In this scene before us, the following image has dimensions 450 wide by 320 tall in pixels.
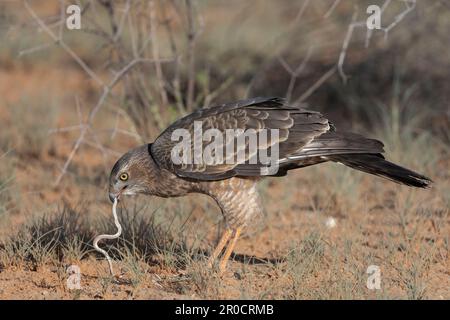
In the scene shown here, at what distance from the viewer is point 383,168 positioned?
192 inches

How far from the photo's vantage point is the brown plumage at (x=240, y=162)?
16.4 ft

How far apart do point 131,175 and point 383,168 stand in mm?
1762

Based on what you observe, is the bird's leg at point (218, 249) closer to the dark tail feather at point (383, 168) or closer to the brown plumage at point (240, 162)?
the brown plumage at point (240, 162)

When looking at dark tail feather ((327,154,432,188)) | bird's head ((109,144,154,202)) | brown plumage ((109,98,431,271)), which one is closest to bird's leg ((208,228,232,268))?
brown plumage ((109,98,431,271))

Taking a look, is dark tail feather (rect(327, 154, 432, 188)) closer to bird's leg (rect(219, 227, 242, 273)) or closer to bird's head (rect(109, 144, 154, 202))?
bird's leg (rect(219, 227, 242, 273))

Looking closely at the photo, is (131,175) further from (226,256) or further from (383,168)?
(383,168)

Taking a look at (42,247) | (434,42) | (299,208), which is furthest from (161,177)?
(434,42)

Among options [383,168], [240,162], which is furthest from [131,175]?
[383,168]

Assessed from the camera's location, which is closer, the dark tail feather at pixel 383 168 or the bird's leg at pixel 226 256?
the dark tail feather at pixel 383 168

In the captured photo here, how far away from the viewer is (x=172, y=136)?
5223 mm

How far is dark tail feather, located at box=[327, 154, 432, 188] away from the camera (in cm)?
482

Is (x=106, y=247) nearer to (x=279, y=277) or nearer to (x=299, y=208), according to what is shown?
(x=279, y=277)

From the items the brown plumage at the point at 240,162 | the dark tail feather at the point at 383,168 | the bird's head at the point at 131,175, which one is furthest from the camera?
the bird's head at the point at 131,175

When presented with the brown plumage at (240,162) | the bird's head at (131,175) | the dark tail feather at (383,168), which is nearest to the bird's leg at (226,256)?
the brown plumage at (240,162)
